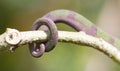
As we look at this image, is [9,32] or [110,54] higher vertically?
[110,54]

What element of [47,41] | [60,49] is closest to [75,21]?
[47,41]

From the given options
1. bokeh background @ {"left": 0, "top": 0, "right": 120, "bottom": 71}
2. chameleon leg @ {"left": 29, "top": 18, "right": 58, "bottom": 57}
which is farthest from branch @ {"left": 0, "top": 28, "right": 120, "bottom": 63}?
bokeh background @ {"left": 0, "top": 0, "right": 120, "bottom": 71}

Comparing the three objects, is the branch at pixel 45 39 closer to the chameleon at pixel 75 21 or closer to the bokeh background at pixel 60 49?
the chameleon at pixel 75 21

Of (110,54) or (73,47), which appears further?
(73,47)

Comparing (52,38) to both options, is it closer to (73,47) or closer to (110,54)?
(110,54)

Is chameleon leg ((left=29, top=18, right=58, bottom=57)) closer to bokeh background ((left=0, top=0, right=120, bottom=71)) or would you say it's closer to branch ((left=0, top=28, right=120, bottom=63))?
branch ((left=0, top=28, right=120, bottom=63))

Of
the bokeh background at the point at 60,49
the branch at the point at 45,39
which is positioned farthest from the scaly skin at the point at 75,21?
the bokeh background at the point at 60,49

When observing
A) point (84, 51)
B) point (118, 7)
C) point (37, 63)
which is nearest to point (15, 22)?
point (37, 63)
